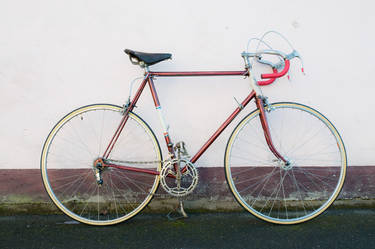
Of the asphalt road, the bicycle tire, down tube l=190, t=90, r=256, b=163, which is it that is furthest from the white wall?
the asphalt road

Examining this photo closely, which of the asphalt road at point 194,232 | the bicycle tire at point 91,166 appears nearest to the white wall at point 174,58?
the bicycle tire at point 91,166

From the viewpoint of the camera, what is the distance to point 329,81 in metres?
3.33

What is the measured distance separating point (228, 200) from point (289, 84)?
129 centimetres

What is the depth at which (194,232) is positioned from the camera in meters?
3.00

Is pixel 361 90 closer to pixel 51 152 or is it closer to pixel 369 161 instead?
pixel 369 161

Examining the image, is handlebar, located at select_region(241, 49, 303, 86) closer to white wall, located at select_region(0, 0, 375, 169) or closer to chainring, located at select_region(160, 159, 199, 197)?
white wall, located at select_region(0, 0, 375, 169)

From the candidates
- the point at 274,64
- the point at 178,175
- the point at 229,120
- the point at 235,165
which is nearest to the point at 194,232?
the point at 178,175

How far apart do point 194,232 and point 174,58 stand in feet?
5.21

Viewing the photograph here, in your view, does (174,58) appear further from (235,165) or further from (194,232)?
(194,232)

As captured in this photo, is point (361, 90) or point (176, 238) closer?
point (176, 238)

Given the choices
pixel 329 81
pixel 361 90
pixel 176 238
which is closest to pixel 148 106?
pixel 176 238

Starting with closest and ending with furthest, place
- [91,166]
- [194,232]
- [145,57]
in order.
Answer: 1. [145,57]
2. [194,232]
3. [91,166]

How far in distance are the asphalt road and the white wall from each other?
0.61 metres

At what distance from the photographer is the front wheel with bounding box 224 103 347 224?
3.40 m
